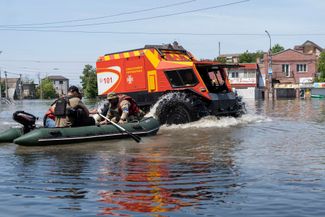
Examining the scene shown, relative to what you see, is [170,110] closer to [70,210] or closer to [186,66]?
[186,66]

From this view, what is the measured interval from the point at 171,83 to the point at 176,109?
924mm

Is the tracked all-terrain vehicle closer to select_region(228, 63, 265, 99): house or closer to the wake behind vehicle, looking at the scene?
the wake behind vehicle

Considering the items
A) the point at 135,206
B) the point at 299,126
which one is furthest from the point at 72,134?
the point at 299,126

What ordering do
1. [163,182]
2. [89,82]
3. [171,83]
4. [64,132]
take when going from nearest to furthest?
[163,182]
[64,132]
[171,83]
[89,82]

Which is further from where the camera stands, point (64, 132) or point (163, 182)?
point (64, 132)

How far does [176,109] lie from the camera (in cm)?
1752

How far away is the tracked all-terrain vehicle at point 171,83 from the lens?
17.3m

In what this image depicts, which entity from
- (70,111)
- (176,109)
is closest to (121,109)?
(70,111)

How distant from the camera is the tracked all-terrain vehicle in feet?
56.7

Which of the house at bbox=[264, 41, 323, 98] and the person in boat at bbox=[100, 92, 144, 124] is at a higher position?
the house at bbox=[264, 41, 323, 98]

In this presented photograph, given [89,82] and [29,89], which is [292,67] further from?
[29,89]

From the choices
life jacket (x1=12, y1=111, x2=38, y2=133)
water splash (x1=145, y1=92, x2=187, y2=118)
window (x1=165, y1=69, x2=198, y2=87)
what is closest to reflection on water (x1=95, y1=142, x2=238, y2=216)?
life jacket (x1=12, y1=111, x2=38, y2=133)

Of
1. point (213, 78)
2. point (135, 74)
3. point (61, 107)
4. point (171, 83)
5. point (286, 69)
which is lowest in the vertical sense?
point (61, 107)

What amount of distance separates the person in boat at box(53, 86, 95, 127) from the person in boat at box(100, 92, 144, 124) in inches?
46.3
